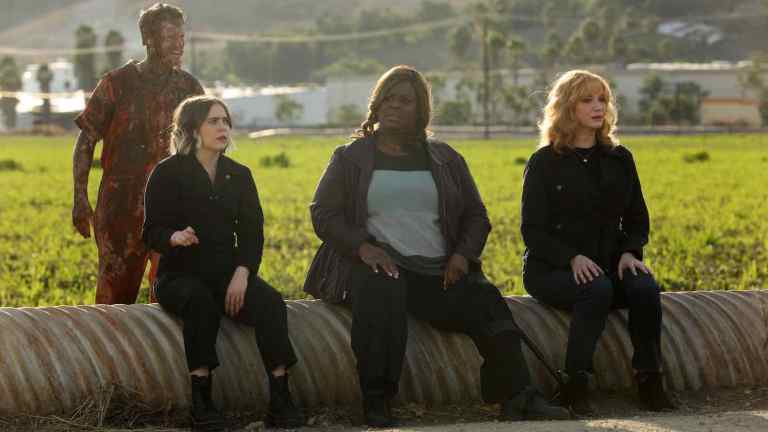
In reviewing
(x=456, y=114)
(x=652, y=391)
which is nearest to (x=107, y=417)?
(x=652, y=391)

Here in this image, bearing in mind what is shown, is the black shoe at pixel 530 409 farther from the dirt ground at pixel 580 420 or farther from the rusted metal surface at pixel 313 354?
the rusted metal surface at pixel 313 354

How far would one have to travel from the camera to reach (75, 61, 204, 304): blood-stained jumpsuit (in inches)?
298

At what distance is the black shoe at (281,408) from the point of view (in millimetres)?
6289

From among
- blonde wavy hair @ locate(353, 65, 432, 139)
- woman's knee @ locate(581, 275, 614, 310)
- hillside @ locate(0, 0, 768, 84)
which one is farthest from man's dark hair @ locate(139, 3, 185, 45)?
hillside @ locate(0, 0, 768, 84)

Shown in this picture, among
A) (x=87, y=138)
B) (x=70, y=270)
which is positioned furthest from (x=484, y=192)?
(x=87, y=138)

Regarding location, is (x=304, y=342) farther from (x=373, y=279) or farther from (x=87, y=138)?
(x=87, y=138)

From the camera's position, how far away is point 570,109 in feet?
22.8

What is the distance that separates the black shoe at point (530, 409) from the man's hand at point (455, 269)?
0.59m

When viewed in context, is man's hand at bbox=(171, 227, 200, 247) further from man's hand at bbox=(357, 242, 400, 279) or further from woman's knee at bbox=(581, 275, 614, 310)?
woman's knee at bbox=(581, 275, 614, 310)

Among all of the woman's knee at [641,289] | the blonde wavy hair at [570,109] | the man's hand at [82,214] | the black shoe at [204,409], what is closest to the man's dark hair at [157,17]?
the man's hand at [82,214]

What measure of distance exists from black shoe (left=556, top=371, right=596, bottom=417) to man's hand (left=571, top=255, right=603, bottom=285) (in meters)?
0.44

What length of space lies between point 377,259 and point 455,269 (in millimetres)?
361

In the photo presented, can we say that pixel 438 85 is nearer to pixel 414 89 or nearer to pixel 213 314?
pixel 414 89

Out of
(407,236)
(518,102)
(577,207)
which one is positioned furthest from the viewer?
(518,102)
